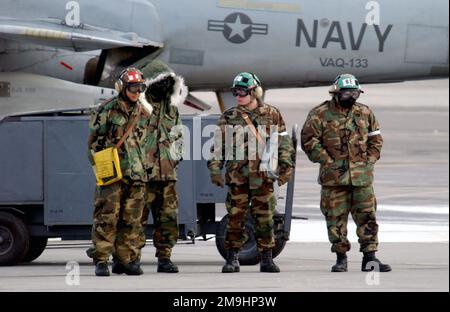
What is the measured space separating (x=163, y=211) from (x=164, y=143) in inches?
22.3

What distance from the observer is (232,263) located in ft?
39.8

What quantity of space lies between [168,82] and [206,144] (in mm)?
1088

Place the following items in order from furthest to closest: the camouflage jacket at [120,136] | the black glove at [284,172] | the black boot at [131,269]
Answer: the black glove at [284,172] < the black boot at [131,269] < the camouflage jacket at [120,136]

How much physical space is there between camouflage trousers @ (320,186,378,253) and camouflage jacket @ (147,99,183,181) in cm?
132

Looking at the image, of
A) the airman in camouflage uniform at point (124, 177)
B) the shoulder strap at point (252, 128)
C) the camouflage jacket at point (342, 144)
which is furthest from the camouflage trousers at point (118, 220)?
the camouflage jacket at point (342, 144)

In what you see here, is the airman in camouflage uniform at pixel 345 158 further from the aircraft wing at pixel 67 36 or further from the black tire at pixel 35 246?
the aircraft wing at pixel 67 36

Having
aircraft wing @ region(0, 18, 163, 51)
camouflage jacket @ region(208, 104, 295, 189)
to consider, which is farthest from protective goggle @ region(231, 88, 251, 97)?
aircraft wing @ region(0, 18, 163, 51)

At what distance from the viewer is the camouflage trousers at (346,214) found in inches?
475

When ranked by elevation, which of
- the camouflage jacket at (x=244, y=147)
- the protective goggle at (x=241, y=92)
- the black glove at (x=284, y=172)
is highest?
the protective goggle at (x=241, y=92)

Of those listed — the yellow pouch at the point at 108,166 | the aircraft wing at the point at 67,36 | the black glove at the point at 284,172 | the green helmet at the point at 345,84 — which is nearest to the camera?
the yellow pouch at the point at 108,166

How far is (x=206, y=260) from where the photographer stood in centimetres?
1371

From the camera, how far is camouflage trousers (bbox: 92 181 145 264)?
38.1 ft

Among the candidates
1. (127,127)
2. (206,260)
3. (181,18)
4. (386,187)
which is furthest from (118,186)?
(386,187)

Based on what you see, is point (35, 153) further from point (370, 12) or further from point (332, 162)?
point (370, 12)
